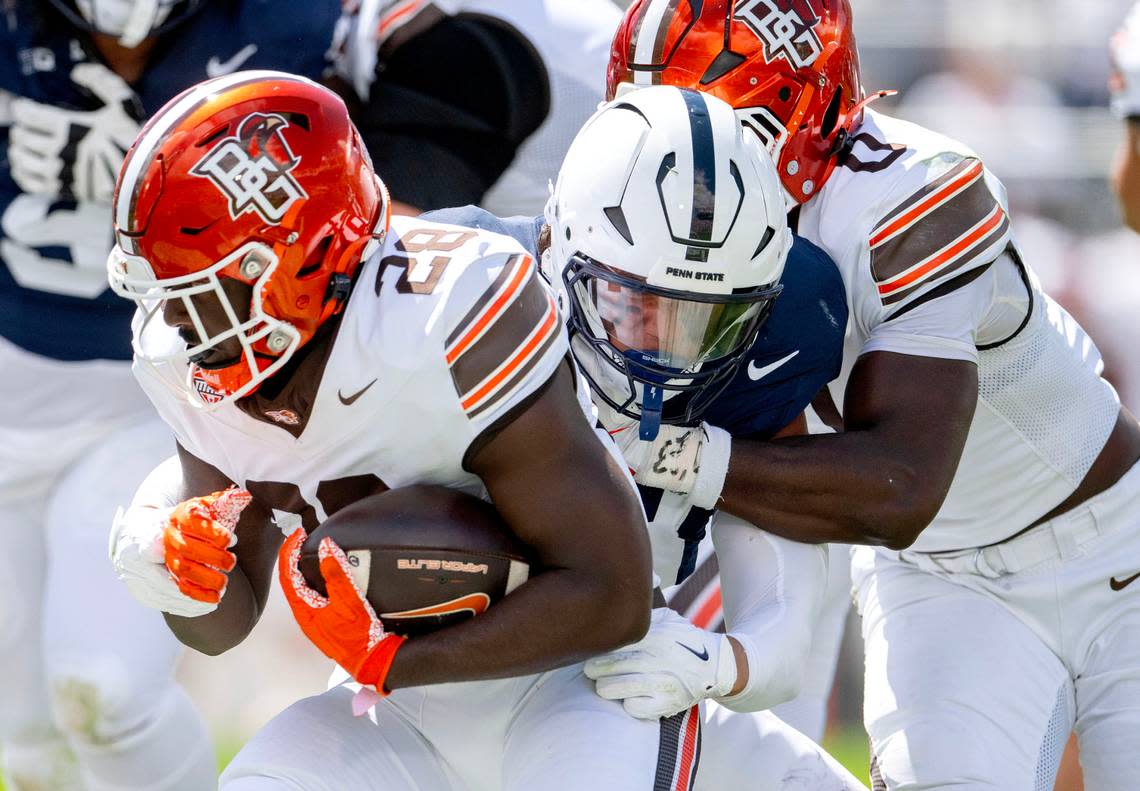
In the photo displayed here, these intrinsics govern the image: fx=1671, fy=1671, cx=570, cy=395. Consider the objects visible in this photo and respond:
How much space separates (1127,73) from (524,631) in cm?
263

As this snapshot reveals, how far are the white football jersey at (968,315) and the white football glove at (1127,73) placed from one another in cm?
108

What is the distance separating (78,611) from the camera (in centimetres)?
392

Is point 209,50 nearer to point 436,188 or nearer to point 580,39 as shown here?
point 436,188

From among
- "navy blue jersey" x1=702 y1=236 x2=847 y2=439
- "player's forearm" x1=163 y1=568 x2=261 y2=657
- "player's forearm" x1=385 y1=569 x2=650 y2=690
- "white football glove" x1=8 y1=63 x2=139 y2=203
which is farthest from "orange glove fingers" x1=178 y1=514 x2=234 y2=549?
"white football glove" x1=8 y1=63 x2=139 y2=203

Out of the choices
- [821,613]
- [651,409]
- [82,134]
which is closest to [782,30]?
[651,409]

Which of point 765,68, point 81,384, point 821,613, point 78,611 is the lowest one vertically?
point 821,613

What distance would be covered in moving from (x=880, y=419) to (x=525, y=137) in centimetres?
182

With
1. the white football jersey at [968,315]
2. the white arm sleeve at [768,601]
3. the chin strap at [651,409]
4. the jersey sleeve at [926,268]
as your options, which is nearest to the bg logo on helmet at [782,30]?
the white football jersey at [968,315]

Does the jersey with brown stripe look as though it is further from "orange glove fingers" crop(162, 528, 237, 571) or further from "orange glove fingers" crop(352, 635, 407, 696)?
"orange glove fingers" crop(162, 528, 237, 571)

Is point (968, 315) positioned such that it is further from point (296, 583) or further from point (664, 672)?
point (296, 583)

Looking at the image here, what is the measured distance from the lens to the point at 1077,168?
21.6 feet

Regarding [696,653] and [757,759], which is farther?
[757,759]

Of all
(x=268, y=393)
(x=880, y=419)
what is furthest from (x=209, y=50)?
(x=880, y=419)

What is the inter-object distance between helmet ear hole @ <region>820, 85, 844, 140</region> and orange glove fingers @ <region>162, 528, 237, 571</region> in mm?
1414
